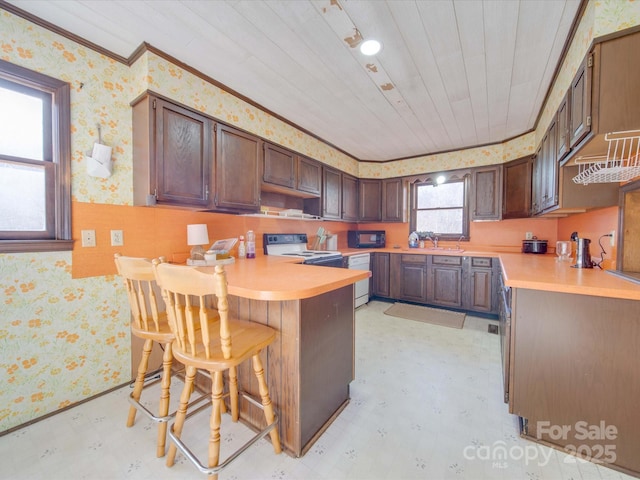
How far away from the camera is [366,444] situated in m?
1.41

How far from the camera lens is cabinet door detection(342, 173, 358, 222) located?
4.16 metres

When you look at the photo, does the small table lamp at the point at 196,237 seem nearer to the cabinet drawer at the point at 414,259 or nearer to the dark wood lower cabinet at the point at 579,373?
the dark wood lower cabinet at the point at 579,373

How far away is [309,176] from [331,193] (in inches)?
22.2

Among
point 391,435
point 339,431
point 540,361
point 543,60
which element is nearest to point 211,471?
point 339,431

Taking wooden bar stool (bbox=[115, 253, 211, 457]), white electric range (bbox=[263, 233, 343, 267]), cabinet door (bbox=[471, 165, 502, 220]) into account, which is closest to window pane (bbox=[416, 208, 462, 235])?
cabinet door (bbox=[471, 165, 502, 220])

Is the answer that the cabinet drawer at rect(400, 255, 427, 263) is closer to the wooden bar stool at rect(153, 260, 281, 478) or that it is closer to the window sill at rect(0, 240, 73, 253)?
the wooden bar stool at rect(153, 260, 281, 478)

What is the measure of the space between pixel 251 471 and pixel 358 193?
13.1 feet

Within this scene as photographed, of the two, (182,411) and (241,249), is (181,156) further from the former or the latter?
(182,411)

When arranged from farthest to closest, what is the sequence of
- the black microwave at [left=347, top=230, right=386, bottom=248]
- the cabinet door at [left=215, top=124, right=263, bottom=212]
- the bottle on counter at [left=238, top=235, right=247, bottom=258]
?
the black microwave at [left=347, top=230, right=386, bottom=248] → the bottle on counter at [left=238, top=235, right=247, bottom=258] → the cabinet door at [left=215, top=124, right=263, bottom=212]

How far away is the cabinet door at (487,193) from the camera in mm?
3592

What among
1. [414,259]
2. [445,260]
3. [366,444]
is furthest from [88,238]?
[445,260]

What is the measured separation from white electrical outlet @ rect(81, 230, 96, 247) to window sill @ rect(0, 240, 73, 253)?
7cm

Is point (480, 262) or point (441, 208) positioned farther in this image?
point (441, 208)

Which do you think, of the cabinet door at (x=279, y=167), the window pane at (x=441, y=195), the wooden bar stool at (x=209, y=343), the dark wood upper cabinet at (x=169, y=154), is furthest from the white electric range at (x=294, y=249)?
the window pane at (x=441, y=195)
